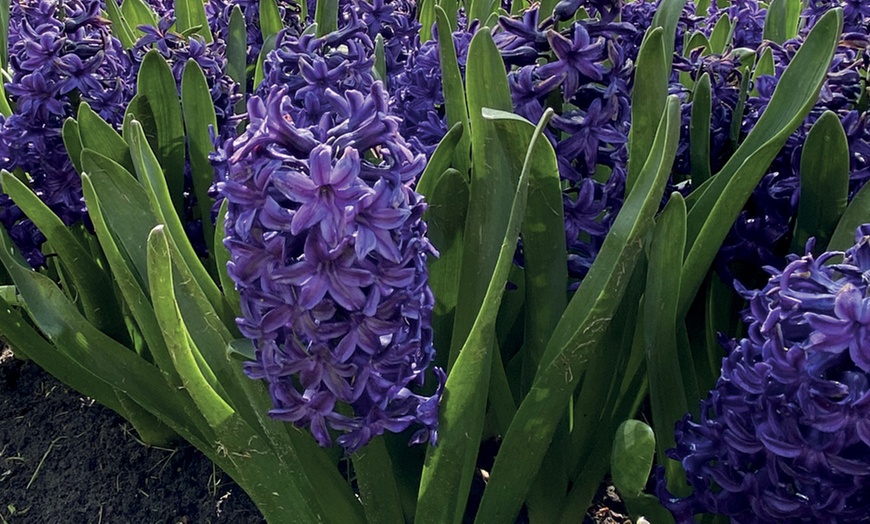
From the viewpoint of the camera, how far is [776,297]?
110 centimetres

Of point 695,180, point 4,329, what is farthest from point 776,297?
point 4,329

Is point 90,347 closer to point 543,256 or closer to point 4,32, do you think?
point 543,256

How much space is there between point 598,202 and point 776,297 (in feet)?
1.28

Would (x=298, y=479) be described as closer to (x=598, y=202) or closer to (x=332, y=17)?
(x=598, y=202)

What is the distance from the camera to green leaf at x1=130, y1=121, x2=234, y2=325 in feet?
4.19

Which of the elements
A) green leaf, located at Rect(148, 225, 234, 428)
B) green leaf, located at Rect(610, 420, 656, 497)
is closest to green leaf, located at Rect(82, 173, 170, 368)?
green leaf, located at Rect(148, 225, 234, 428)

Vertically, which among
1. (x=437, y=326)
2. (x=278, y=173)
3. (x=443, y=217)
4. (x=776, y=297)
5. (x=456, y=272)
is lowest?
(x=437, y=326)

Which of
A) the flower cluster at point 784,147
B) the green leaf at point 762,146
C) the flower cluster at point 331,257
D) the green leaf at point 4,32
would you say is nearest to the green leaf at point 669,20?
the flower cluster at point 784,147

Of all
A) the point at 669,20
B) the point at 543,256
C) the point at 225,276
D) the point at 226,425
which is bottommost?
the point at 226,425

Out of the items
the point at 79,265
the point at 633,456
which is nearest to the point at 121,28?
the point at 79,265

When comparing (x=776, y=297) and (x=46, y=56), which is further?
(x=46, y=56)

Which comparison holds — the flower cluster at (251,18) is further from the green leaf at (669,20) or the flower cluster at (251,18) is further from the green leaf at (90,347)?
the green leaf at (669,20)

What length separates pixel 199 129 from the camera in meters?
1.71

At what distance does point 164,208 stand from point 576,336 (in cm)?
72
